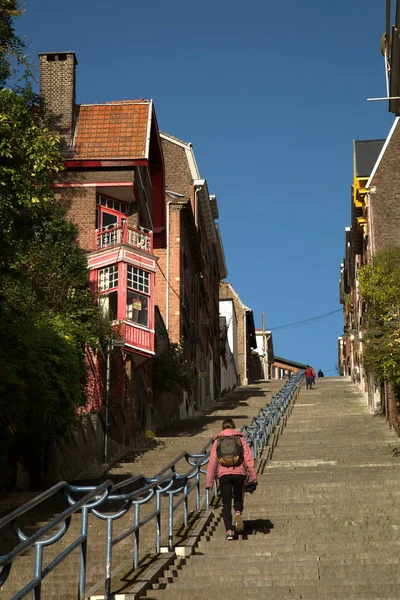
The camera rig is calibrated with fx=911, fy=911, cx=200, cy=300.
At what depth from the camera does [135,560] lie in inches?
371

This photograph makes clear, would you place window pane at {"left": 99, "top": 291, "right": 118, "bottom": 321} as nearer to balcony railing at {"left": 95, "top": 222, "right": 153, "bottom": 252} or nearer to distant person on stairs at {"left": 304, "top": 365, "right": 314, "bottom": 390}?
balcony railing at {"left": 95, "top": 222, "right": 153, "bottom": 252}

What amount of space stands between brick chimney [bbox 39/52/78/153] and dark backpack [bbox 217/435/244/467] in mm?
21589

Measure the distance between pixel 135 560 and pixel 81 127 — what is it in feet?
79.0

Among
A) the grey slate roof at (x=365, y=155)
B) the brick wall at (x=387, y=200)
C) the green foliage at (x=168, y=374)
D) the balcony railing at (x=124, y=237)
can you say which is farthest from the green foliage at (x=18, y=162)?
the grey slate roof at (x=365, y=155)

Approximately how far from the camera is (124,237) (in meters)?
28.0

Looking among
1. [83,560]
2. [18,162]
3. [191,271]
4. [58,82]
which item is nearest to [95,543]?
[83,560]

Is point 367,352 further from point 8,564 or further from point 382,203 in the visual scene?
point 8,564

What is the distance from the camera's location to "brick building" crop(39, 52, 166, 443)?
27.5m

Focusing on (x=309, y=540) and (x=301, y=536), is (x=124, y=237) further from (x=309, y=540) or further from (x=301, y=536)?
(x=309, y=540)

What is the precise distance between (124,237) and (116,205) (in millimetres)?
3025

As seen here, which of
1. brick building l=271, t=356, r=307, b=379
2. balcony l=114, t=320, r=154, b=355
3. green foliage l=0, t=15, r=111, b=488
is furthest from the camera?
brick building l=271, t=356, r=307, b=379

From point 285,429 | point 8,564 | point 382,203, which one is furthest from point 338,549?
point 382,203

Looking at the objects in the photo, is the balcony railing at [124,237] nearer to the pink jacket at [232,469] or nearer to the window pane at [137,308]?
the window pane at [137,308]

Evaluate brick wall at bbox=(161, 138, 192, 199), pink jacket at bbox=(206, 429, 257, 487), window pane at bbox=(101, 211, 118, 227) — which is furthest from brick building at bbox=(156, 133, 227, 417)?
pink jacket at bbox=(206, 429, 257, 487)
